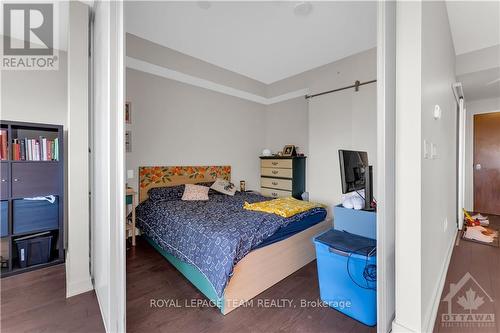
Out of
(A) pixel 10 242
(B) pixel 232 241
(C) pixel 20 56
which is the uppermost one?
(C) pixel 20 56

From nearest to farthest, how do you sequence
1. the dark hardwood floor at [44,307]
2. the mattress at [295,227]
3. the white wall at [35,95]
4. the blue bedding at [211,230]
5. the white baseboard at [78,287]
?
the dark hardwood floor at [44,307] → the blue bedding at [211,230] → the white baseboard at [78,287] → the mattress at [295,227] → the white wall at [35,95]

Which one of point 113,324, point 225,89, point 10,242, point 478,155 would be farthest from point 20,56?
point 478,155

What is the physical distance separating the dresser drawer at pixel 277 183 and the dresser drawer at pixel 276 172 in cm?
8

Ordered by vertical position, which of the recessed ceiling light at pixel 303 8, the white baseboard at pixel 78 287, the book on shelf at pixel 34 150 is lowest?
the white baseboard at pixel 78 287

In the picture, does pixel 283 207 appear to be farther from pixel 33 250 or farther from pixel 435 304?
pixel 33 250

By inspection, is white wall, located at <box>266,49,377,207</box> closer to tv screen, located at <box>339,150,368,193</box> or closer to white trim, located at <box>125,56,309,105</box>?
white trim, located at <box>125,56,309,105</box>

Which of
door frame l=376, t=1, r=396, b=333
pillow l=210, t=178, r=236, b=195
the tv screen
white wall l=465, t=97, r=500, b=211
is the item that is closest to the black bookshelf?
pillow l=210, t=178, r=236, b=195

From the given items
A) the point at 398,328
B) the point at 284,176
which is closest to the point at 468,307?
the point at 398,328

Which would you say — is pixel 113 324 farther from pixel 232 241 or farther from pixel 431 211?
pixel 431 211

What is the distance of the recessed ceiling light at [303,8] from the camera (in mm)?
2387

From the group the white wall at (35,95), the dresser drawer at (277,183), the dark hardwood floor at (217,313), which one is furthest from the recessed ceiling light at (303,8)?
the white wall at (35,95)

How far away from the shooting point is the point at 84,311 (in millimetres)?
1760

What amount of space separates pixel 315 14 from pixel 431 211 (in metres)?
2.34

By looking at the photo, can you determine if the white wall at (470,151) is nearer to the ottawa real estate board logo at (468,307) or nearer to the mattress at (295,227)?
the ottawa real estate board logo at (468,307)
